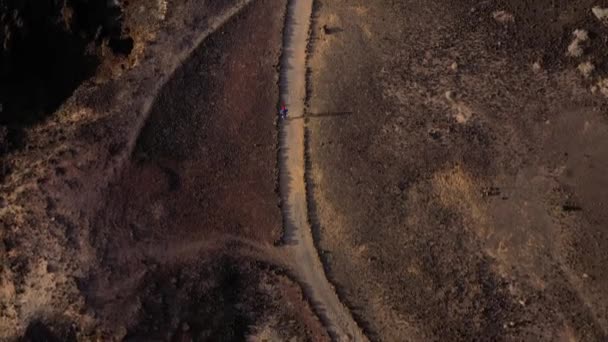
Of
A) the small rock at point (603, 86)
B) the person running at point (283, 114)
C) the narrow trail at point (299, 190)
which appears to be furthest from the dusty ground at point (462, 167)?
the person running at point (283, 114)

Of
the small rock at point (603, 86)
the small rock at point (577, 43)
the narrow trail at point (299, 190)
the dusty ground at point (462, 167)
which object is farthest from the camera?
the small rock at point (577, 43)

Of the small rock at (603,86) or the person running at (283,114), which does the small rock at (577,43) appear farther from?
the person running at (283,114)

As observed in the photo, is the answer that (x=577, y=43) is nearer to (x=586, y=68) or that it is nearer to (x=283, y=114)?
(x=586, y=68)

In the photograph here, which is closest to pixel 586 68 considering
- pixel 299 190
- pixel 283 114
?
pixel 283 114

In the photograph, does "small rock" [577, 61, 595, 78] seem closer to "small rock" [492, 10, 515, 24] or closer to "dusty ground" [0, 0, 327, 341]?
"small rock" [492, 10, 515, 24]

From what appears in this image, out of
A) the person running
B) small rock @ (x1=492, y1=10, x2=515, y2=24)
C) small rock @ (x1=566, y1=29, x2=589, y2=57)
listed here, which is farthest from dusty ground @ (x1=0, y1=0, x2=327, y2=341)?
small rock @ (x1=566, y1=29, x2=589, y2=57)

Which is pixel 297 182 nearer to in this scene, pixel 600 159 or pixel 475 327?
pixel 475 327
